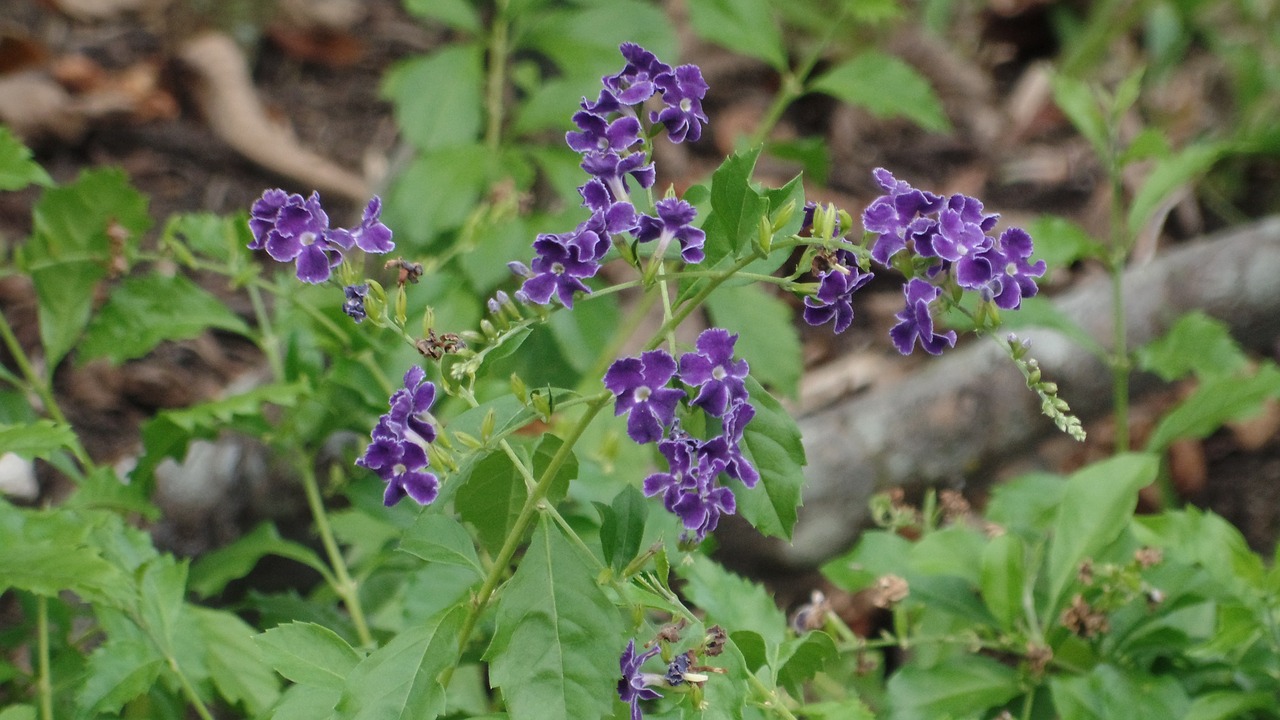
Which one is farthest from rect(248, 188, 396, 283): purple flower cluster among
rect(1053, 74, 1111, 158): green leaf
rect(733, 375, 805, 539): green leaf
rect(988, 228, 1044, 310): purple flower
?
rect(1053, 74, 1111, 158): green leaf

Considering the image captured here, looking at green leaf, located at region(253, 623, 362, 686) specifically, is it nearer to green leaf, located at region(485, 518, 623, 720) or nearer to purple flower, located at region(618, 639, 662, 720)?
green leaf, located at region(485, 518, 623, 720)

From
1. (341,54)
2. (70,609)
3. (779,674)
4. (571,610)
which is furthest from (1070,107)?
(341,54)

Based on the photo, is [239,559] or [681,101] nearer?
[681,101]

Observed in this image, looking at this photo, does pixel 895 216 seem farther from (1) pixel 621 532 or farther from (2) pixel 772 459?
(1) pixel 621 532

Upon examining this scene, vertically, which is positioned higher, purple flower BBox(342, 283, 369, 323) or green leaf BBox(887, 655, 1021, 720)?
purple flower BBox(342, 283, 369, 323)

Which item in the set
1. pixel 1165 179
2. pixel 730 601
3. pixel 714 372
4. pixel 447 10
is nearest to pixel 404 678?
pixel 714 372

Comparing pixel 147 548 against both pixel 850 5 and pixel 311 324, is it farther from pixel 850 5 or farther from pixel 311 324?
pixel 850 5

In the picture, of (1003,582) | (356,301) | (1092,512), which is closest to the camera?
(356,301)
